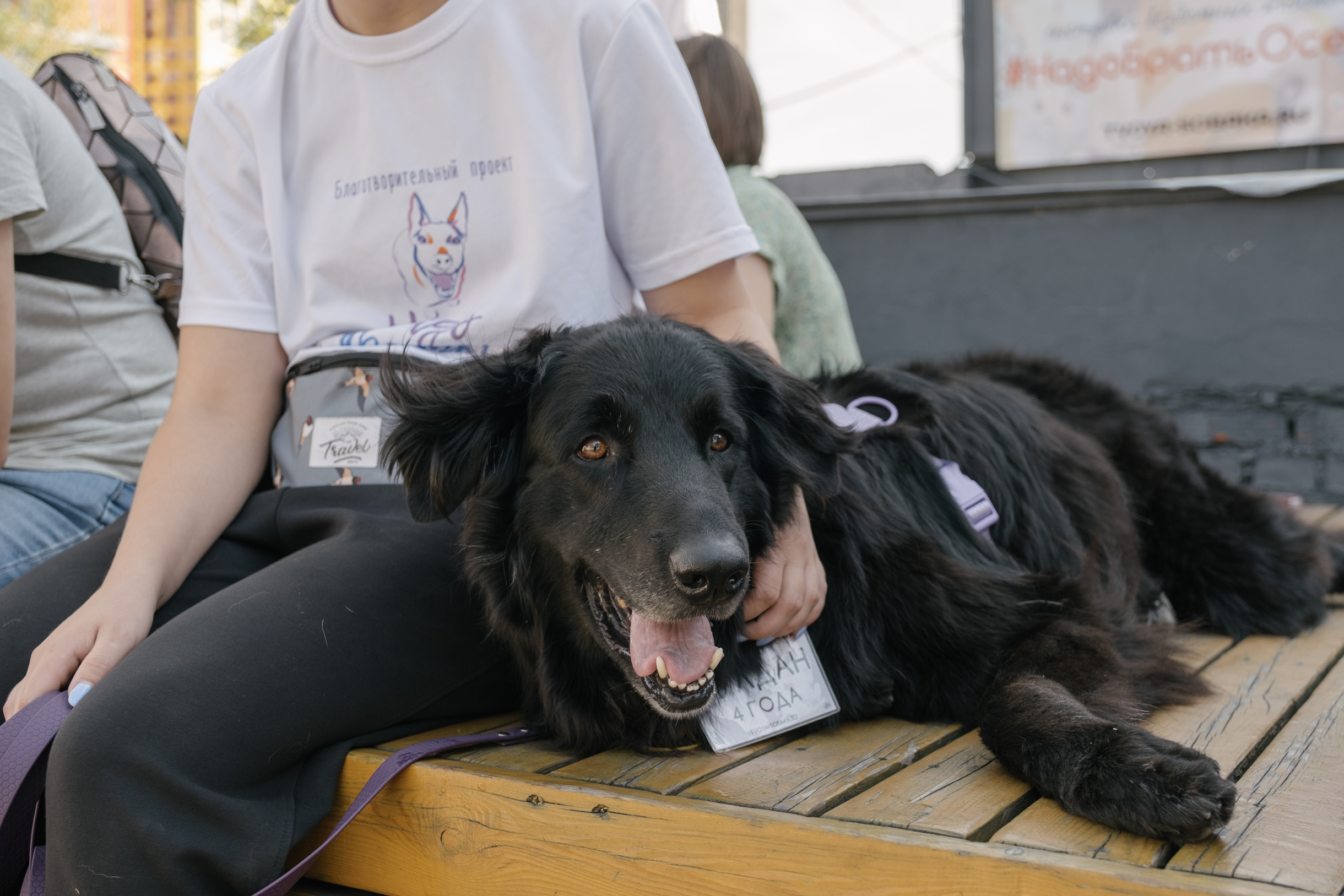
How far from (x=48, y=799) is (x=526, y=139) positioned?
1.46m

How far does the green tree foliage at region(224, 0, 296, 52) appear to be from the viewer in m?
12.1

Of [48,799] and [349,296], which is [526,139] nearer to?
[349,296]

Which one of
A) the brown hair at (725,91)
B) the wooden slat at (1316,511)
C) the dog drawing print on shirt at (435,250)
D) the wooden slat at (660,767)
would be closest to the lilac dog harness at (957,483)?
the wooden slat at (660,767)

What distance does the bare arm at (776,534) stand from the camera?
1992mm

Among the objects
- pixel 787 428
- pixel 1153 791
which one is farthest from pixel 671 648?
pixel 1153 791

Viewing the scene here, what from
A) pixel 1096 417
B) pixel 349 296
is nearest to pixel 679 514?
pixel 349 296

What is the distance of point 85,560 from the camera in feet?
7.21

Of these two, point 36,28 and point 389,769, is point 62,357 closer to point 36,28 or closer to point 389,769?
point 389,769

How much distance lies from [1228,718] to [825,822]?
1067 millimetres

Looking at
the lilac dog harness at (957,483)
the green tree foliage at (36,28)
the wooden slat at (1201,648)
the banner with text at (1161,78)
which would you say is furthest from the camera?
the green tree foliage at (36,28)

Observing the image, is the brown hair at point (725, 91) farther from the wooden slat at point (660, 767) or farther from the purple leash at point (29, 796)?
the purple leash at point (29, 796)

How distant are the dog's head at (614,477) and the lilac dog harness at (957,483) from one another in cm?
41

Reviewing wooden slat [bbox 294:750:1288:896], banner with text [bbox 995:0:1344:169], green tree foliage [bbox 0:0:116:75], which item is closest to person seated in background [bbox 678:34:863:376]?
wooden slat [bbox 294:750:1288:896]

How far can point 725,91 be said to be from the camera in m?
3.67
